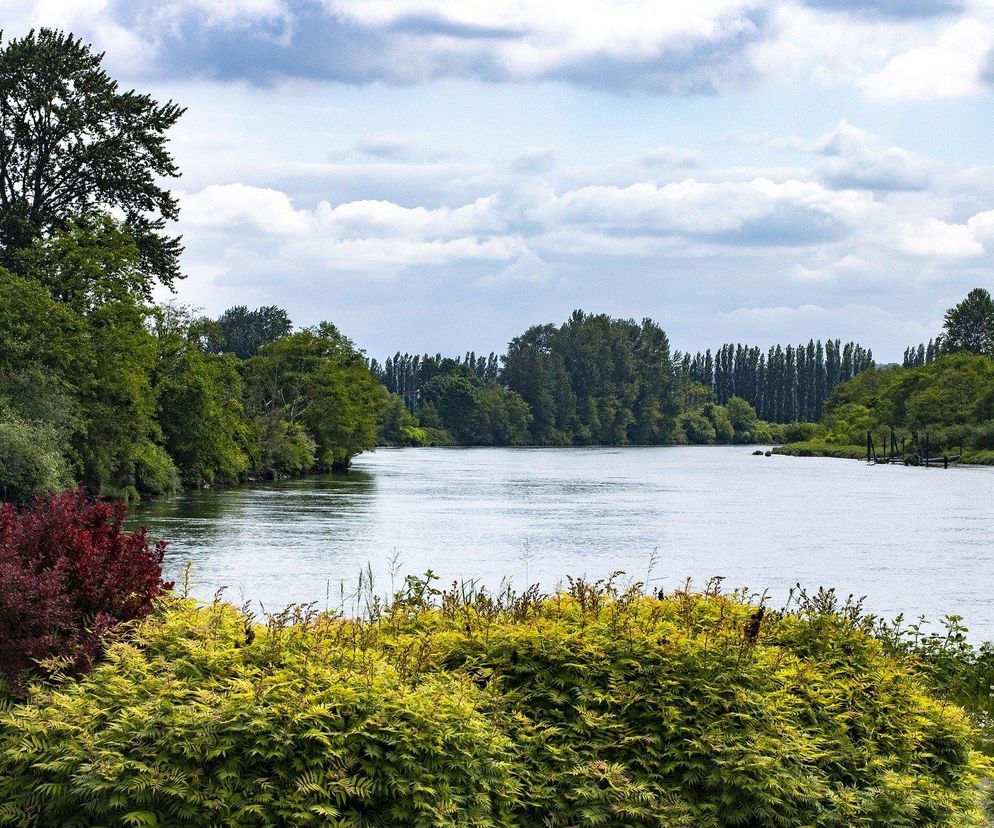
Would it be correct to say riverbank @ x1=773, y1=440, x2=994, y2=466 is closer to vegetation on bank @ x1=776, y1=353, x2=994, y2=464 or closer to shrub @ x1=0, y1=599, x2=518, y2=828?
vegetation on bank @ x1=776, y1=353, x2=994, y2=464

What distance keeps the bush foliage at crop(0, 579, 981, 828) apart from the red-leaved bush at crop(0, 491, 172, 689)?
28 centimetres

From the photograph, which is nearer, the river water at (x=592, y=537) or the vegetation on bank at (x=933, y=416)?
the river water at (x=592, y=537)

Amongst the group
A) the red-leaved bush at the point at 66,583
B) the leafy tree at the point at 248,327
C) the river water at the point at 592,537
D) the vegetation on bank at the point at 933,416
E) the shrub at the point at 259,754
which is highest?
the leafy tree at the point at 248,327

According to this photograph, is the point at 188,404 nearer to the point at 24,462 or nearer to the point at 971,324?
the point at 24,462

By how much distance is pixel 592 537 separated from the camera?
33969 millimetres

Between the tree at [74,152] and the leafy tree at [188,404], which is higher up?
the tree at [74,152]

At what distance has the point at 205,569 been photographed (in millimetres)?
25438

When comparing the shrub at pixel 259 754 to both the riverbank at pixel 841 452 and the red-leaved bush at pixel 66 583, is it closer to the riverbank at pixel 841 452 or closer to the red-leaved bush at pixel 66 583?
the red-leaved bush at pixel 66 583

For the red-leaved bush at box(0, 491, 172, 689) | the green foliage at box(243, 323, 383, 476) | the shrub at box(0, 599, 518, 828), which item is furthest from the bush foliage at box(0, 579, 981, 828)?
the green foliage at box(243, 323, 383, 476)

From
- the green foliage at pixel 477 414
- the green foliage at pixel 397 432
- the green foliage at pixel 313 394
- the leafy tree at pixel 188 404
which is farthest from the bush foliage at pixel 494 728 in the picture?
the green foliage at pixel 477 414

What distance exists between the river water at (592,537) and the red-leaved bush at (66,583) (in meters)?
3.70

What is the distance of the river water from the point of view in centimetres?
2398

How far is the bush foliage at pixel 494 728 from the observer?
5.39m

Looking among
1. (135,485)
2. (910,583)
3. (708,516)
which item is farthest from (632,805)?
(135,485)
